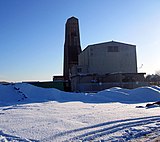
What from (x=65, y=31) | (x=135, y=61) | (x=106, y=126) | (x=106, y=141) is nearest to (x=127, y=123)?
(x=106, y=126)

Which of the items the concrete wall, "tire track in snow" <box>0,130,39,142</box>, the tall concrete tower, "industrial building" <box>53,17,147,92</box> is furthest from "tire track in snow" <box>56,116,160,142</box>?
the tall concrete tower

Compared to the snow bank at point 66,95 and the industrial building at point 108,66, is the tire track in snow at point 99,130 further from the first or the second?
the industrial building at point 108,66

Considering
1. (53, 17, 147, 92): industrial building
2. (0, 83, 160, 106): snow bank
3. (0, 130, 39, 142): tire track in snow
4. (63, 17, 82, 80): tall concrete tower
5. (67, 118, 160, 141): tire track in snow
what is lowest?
(67, 118, 160, 141): tire track in snow

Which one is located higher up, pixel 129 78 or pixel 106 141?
pixel 129 78

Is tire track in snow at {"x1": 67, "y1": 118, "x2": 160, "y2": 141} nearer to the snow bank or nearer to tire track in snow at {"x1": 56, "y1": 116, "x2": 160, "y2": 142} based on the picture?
tire track in snow at {"x1": 56, "y1": 116, "x2": 160, "y2": 142}

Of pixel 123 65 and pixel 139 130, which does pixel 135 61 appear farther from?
pixel 139 130

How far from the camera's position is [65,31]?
4719 centimetres

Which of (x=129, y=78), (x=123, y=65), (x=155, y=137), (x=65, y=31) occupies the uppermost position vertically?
(x=65, y=31)

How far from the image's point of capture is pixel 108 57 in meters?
34.5

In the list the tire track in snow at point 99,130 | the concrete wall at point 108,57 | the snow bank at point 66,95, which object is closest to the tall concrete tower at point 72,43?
the concrete wall at point 108,57

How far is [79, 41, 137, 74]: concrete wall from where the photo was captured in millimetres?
34469

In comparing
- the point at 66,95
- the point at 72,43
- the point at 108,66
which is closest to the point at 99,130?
the point at 66,95

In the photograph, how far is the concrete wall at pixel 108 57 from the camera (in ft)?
113

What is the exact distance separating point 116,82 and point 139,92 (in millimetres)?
11799
